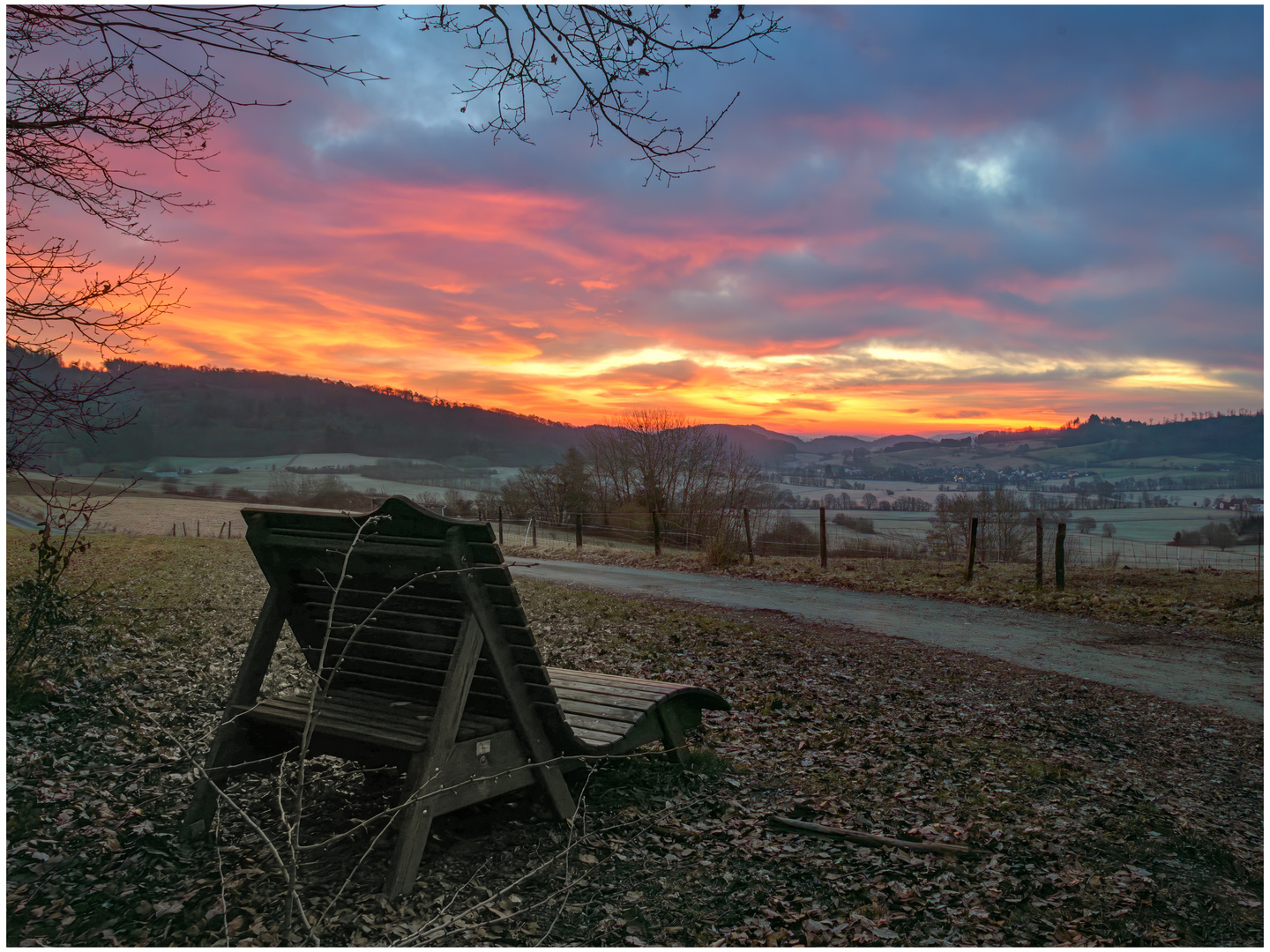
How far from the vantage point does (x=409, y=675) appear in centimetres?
316

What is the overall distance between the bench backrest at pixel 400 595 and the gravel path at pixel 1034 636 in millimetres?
1318

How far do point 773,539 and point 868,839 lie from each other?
2216cm

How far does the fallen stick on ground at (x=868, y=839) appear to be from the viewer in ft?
10.8

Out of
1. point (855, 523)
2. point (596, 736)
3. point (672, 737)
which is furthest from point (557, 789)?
point (855, 523)

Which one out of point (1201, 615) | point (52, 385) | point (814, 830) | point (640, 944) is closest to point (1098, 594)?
point (1201, 615)

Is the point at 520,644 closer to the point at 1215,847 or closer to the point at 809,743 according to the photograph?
the point at 809,743

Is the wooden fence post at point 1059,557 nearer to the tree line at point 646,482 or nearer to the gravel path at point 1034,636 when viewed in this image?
the gravel path at point 1034,636

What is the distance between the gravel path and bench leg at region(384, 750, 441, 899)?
174 cm

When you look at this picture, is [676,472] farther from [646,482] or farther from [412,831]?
[412,831]

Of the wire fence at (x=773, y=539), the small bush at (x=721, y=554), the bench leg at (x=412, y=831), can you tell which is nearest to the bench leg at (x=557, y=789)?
the bench leg at (x=412, y=831)

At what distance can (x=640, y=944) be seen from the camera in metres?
2.59

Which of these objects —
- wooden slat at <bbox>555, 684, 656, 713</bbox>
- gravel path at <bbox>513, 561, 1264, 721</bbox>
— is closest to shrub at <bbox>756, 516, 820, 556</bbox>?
gravel path at <bbox>513, 561, 1264, 721</bbox>

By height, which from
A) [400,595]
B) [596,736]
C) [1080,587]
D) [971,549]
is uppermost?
[400,595]

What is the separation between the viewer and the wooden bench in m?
2.72
